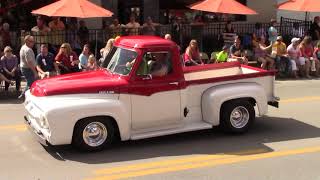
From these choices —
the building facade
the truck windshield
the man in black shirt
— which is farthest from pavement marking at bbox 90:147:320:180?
the building facade

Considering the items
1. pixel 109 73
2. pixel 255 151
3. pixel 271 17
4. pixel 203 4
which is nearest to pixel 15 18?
pixel 203 4

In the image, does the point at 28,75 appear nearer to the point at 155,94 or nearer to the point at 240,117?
the point at 155,94

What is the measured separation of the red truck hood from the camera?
30.4 ft

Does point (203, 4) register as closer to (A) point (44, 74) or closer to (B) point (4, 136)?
(A) point (44, 74)

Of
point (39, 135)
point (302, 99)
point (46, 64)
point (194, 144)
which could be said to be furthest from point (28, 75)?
point (302, 99)

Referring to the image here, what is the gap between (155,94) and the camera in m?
9.66

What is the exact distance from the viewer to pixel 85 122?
9.16m

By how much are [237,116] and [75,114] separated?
3090 mm

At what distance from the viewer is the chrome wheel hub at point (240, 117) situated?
10.5 meters

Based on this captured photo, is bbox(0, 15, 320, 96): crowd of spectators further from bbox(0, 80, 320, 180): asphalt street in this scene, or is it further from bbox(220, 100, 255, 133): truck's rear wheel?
bbox(220, 100, 255, 133): truck's rear wheel

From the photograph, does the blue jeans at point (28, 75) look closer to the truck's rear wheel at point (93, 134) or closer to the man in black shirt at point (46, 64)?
the man in black shirt at point (46, 64)

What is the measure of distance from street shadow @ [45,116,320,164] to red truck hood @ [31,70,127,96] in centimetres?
97

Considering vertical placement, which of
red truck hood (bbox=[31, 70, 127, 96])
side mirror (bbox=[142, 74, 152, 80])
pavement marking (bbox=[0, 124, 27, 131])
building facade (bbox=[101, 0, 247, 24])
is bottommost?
pavement marking (bbox=[0, 124, 27, 131])

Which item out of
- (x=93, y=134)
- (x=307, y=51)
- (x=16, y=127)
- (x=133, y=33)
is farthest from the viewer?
(x=133, y=33)
